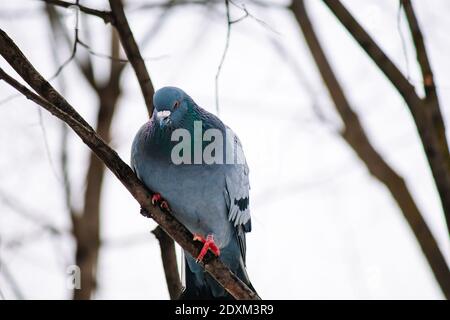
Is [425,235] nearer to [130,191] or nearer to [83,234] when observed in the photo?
[130,191]

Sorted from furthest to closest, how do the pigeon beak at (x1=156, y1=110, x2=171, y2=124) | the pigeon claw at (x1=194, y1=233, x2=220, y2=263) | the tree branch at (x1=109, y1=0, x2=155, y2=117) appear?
the tree branch at (x1=109, y1=0, x2=155, y2=117)
the pigeon beak at (x1=156, y1=110, x2=171, y2=124)
the pigeon claw at (x1=194, y1=233, x2=220, y2=263)

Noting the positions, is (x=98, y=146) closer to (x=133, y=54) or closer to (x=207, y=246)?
(x=207, y=246)

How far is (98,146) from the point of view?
159 inches

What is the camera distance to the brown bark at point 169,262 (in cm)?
519

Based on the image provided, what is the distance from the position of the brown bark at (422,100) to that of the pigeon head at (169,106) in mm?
1266

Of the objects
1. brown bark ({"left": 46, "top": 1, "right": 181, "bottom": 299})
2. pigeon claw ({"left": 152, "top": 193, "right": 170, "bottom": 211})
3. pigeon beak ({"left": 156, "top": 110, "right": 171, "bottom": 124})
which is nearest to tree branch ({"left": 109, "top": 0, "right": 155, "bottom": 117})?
brown bark ({"left": 46, "top": 1, "right": 181, "bottom": 299})

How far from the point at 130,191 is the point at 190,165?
0.71m

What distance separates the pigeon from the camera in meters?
4.88

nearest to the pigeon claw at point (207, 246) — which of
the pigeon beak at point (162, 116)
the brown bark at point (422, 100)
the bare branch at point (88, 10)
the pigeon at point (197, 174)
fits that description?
the pigeon at point (197, 174)

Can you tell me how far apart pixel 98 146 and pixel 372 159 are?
9.20 ft

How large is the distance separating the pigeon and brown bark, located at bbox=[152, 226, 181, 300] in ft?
0.37

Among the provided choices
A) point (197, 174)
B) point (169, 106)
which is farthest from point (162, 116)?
point (197, 174)

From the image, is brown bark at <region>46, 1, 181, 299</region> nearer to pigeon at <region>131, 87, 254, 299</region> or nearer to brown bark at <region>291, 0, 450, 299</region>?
pigeon at <region>131, 87, 254, 299</region>

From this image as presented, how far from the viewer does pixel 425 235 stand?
484cm
